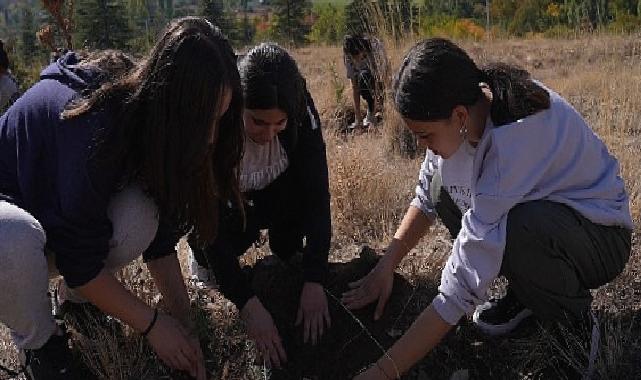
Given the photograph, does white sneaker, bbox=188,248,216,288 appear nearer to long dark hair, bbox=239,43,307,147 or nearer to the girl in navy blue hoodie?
the girl in navy blue hoodie

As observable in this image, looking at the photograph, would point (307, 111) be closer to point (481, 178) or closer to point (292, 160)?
point (292, 160)

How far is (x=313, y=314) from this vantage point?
197 centimetres

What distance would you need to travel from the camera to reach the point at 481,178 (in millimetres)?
1522

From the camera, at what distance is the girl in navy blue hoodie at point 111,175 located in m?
1.38

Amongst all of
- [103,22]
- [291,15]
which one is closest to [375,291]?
[103,22]

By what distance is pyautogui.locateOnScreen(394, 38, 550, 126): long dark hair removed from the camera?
147 cm

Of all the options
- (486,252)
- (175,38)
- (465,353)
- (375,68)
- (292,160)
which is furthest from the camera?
(375,68)

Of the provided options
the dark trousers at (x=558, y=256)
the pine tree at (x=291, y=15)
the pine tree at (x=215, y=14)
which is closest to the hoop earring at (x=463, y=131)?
Answer: the dark trousers at (x=558, y=256)

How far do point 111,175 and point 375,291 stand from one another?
2.88ft

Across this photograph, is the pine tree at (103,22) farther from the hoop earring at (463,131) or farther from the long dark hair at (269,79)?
the hoop earring at (463,131)

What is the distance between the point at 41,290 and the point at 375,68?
3598 millimetres

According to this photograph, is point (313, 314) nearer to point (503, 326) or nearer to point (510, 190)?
point (503, 326)

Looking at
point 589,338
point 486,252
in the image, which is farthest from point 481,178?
point 589,338

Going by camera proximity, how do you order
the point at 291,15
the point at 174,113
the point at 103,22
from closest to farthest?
the point at 174,113 → the point at 103,22 → the point at 291,15
